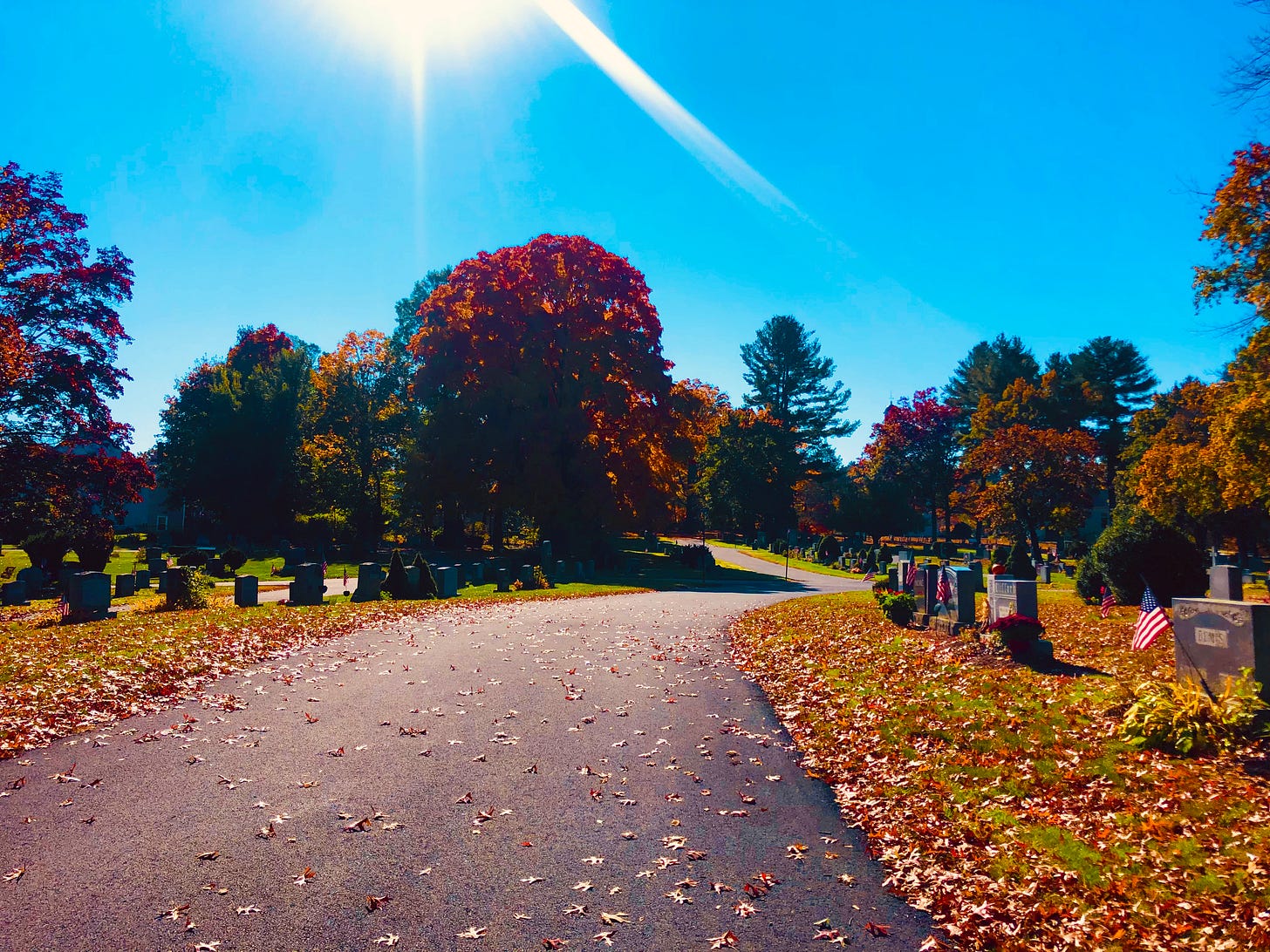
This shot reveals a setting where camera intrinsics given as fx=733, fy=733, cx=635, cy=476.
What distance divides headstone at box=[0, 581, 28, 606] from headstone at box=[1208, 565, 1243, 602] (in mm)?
29106

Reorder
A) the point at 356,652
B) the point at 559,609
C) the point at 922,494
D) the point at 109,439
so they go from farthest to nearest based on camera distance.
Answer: the point at 922,494
the point at 109,439
the point at 559,609
the point at 356,652

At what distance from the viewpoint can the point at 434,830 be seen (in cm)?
557

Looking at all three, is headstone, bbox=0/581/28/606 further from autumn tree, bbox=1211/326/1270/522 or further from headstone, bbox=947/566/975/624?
autumn tree, bbox=1211/326/1270/522

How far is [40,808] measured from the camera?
5.81 m

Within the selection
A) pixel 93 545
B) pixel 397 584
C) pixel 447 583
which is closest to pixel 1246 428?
pixel 447 583

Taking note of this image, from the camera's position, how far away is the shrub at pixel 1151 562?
1552 centimetres

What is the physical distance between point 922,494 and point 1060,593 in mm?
37456

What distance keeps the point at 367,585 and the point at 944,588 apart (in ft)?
52.9

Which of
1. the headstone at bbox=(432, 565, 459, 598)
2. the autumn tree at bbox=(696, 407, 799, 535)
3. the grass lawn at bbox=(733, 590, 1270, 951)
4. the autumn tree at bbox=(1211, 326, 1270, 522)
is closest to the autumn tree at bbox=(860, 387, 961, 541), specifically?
the autumn tree at bbox=(696, 407, 799, 535)

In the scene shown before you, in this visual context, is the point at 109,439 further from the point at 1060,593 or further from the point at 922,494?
the point at 922,494

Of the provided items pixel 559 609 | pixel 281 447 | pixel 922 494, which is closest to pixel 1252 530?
pixel 922 494

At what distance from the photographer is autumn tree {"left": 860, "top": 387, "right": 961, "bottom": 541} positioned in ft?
188

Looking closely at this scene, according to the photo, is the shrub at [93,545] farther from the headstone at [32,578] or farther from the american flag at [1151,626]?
the american flag at [1151,626]

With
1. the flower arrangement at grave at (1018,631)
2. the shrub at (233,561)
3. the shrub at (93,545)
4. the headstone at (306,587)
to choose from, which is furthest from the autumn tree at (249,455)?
the flower arrangement at grave at (1018,631)
